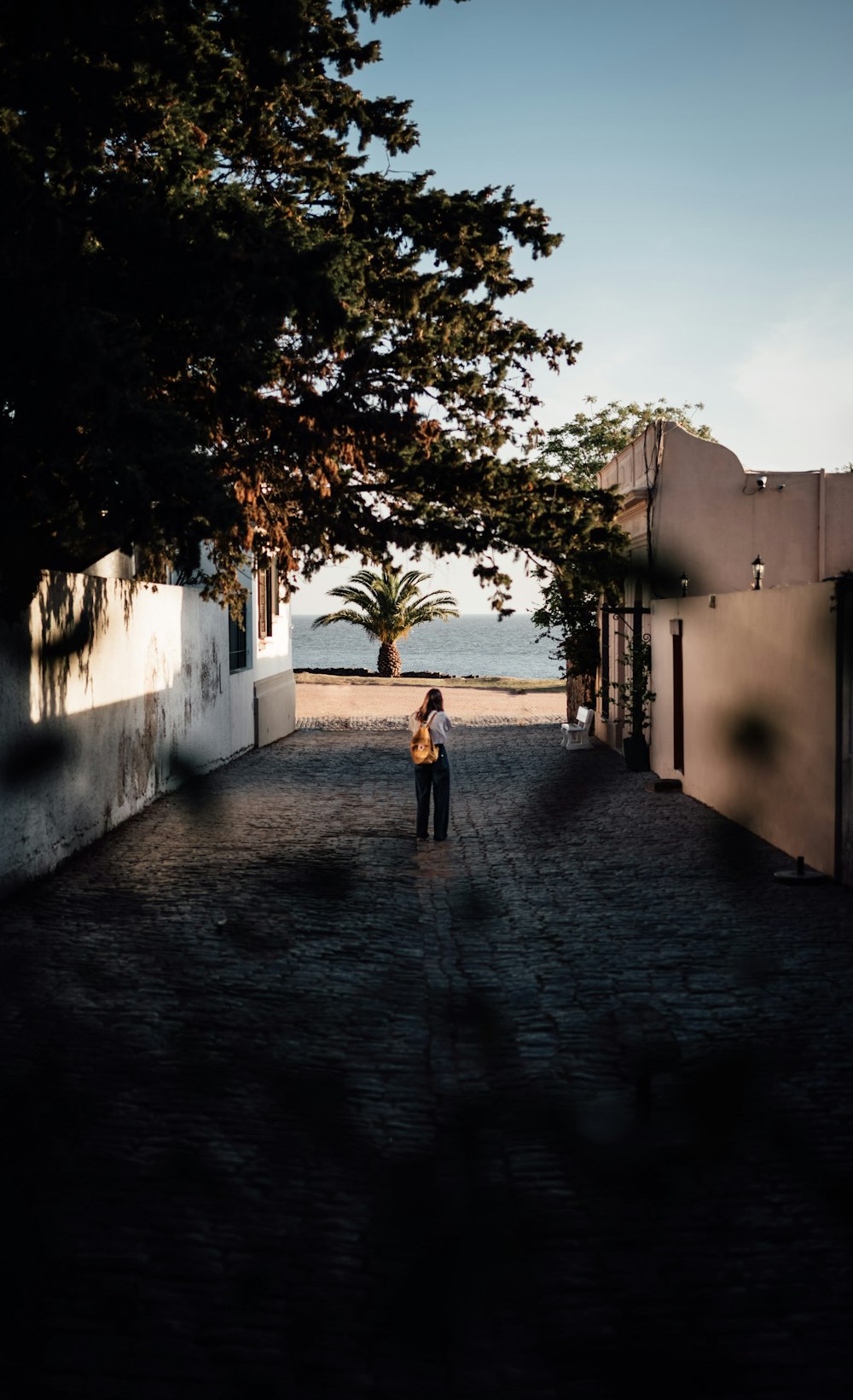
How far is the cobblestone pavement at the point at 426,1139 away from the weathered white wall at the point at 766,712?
1277 millimetres

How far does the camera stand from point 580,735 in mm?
24547

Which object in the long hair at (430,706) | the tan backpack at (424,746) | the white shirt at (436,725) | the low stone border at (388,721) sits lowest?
Result: the low stone border at (388,721)

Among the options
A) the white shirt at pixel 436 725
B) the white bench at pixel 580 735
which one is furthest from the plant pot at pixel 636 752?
the white shirt at pixel 436 725

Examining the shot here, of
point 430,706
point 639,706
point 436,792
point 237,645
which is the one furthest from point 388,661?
point 430,706

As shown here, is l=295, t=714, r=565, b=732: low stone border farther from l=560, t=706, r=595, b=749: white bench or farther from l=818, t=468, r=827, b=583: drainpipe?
l=818, t=468, r=827, b=583: drainpipe

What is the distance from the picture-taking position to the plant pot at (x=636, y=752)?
66.7 feet

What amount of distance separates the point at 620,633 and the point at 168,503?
48.3ft

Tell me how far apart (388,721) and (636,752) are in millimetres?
10667

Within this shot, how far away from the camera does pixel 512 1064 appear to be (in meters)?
6.34

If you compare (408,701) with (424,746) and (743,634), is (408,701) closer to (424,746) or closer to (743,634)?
(743,634)

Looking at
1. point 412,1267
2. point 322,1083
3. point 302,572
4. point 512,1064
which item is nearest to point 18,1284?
point 412,1267

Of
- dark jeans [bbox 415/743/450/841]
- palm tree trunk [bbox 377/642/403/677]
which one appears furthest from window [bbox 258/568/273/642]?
palm tree trunk [bbox 377/642/403/677]

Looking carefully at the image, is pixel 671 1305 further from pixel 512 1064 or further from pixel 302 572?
pixel 302 572

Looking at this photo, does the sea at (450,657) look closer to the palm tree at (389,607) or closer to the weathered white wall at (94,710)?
the palm tree at (389,607)
